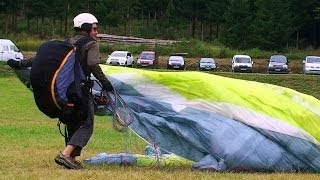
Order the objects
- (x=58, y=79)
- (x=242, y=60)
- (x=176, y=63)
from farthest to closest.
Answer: (x=242, y=60) → (x=176, y=63) → (x=58, y=79)

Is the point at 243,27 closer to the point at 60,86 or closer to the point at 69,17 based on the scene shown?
the point at 69,17

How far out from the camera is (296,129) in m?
7.48

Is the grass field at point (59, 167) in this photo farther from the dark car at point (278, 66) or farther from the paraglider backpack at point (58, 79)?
the dark car at point (278, 66)

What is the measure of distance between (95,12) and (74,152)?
67.9 meters

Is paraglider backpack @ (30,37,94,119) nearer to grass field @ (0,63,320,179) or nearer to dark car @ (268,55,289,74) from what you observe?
grass field @ (0,63,320,179)

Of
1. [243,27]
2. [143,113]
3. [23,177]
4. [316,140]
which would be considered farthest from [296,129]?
[243,27]

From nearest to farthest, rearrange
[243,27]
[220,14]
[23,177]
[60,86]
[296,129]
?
[23,177]
[60,86]
[296,129]
[243,27]
[220,14]

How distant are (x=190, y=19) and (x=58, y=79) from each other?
73474mm

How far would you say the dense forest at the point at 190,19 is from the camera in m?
63.2

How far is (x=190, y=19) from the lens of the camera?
79562 mm

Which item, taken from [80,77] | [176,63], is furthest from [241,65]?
[80,77]

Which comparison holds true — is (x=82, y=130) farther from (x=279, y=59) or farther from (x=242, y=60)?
(x=279, y=59)

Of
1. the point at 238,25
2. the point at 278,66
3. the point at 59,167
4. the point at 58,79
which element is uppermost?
the point at 238,25

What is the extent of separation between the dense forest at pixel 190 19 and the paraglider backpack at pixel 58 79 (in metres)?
55.3
